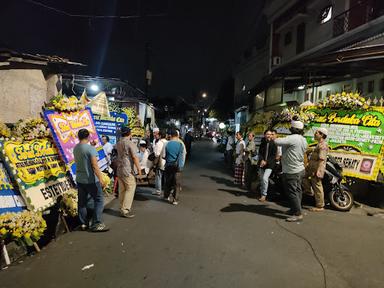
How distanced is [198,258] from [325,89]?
14.5m

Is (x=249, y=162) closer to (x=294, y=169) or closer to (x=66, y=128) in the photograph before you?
(x=294, y=169)

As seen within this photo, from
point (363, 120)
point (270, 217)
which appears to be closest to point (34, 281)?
point (270, 217)

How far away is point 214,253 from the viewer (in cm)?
452

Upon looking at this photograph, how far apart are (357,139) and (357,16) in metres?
9.48

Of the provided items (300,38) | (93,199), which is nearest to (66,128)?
(93,199)

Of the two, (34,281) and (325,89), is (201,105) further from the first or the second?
(34,281)

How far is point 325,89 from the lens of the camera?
15992 mm

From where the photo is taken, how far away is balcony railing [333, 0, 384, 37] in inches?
499

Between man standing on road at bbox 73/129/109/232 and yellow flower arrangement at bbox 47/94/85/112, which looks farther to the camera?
yellow flower arrangement at bbox 47/94/85/112

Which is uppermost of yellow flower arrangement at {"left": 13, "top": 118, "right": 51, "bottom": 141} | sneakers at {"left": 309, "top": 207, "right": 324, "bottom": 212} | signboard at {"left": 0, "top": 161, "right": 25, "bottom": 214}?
yellow flower arrangement at {"left": 13, "top": 118, "right": 51, "bottom": 141}

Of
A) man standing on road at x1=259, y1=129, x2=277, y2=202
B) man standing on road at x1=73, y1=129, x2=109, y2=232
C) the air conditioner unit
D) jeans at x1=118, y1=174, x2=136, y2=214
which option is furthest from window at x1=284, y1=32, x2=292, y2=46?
man standing on road at x1=73, y1=129, x2=109, y2=232

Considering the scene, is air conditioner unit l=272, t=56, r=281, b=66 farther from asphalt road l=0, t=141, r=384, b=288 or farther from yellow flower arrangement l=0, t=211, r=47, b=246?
yellow flower arrangement l=0, t=211, r=47, b=246

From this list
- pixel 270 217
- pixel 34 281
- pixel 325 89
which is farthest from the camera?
pixel 325 89

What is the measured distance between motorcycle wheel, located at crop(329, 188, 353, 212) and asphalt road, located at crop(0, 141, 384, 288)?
0.29 m
